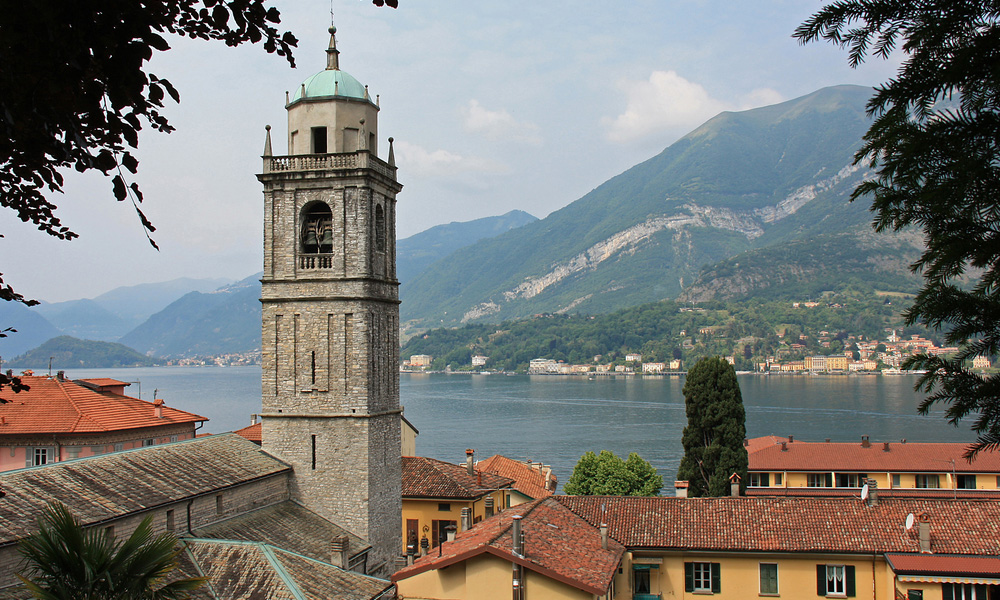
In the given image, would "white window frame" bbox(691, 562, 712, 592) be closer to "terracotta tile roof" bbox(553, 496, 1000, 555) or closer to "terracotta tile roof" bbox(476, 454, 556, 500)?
"terracotta tile roof" bbox(553, 496, 1000, 555)

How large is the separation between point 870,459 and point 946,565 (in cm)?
2676

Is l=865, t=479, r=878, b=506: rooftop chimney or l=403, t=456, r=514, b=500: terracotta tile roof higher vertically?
l=865, t=479, r=878, b=506: rooftop chimney

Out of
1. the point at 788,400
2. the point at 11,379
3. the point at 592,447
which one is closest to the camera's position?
the point at 11,379

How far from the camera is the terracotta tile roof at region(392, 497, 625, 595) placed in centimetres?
1759

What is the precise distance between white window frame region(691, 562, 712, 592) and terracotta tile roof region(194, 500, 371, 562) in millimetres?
9345

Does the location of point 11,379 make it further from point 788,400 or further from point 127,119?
point 788,400

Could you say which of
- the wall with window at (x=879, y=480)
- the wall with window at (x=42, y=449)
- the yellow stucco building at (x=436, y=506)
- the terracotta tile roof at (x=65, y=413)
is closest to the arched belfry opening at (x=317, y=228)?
the yellow stucco building at (x=436, y=506)

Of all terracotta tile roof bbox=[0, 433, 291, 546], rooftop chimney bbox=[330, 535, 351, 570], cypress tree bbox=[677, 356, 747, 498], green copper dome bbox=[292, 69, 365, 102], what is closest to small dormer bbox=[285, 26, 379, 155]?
green copper dome bbox=[292, 69, 365, 102]

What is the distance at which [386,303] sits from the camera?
2631cm

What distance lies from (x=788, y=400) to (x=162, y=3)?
15446cm

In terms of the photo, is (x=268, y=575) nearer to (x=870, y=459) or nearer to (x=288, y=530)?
(x=288, y=530)

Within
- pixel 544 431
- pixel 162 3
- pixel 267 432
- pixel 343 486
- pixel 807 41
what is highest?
pixel 807 41

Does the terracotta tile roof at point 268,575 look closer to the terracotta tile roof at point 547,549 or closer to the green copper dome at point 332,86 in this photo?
the terracotta tile roof at point 547,549

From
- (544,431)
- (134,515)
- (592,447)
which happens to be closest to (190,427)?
(134,515)
